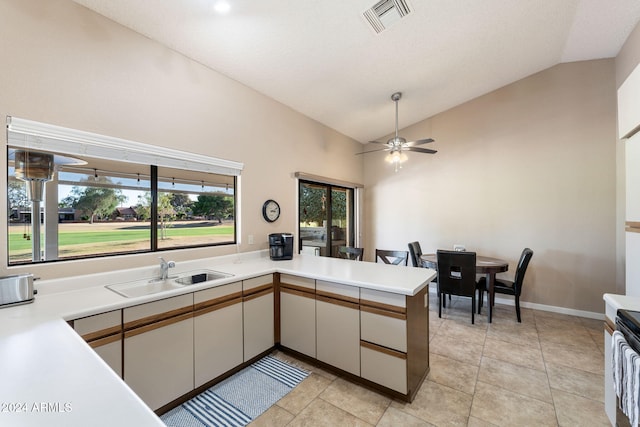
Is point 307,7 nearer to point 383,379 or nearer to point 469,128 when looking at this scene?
point 383,379

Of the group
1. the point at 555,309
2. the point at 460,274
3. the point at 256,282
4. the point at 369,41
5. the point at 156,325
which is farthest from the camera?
the point at 555,309

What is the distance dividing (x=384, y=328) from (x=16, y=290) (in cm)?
240

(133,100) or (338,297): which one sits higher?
(133,100)

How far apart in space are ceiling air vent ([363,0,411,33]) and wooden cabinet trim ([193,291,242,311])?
2681mm

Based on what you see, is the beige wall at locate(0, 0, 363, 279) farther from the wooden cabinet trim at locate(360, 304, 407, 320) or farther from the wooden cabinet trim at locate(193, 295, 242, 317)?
the wooden cabinet trim at locate(360, 304, 407, 320)

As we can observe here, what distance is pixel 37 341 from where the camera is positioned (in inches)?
46.6

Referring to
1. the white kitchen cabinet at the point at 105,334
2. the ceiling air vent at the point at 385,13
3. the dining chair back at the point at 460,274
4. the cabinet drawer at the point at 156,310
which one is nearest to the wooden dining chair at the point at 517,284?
the dining chair back at the point at 460,274

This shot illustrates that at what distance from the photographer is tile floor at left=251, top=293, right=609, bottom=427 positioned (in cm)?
187

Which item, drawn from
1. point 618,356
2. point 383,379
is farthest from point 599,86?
point 383,379

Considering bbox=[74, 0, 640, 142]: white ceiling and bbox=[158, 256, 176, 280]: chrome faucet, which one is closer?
bbox=[74, 0, 640, 142]: white ceiling

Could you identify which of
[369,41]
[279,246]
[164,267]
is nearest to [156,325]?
[164,267]

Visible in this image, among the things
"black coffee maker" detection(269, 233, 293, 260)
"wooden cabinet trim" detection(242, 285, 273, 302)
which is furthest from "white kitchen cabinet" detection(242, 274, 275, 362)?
"black coffee maker" detection(269, 233, 293, 260)

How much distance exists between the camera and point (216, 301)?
2174mm

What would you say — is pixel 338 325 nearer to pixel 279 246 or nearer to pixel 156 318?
pixel 279 246
